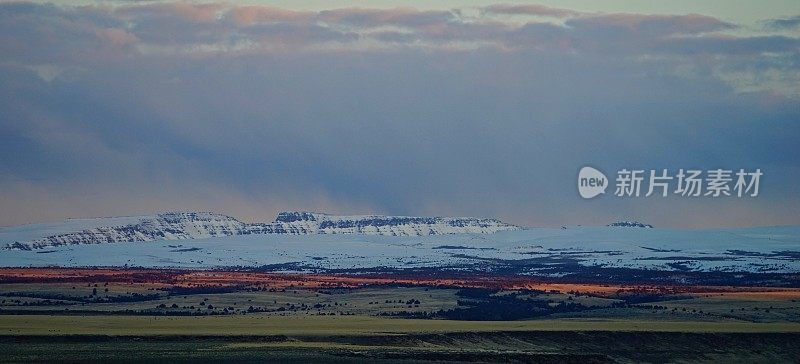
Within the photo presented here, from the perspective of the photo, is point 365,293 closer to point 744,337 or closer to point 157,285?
point 157,285

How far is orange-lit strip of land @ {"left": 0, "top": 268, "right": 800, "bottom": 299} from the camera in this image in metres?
146

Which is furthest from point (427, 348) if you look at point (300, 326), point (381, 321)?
point (381, 321)

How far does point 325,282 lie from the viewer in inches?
6304

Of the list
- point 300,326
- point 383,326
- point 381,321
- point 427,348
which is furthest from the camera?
point 381,321

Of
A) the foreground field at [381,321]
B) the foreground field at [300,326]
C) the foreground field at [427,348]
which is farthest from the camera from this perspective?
the foreground field at [300,326]

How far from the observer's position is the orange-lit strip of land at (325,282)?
146 m

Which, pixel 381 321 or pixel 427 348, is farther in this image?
pixel 381 321

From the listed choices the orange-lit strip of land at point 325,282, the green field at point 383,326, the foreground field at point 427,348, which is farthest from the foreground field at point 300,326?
the orange-lit strip of land at point 325,282

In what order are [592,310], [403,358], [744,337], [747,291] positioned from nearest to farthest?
[403,358] → [744,337] → [592,310] → [747,291]

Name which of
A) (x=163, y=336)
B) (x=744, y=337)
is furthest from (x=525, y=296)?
(x=163, y=336)

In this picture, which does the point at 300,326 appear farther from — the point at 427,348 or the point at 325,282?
the point at 325,282

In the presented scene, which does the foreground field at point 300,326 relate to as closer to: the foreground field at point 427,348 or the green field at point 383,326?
the green field at point 383,326

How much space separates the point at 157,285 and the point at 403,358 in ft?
240

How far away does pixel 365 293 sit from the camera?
140 meters
